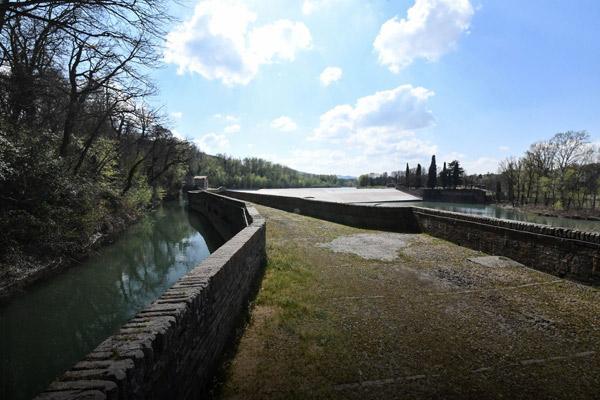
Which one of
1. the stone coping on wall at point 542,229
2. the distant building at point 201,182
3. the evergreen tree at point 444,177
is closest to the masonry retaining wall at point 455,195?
the evergreen tree at point 444,177

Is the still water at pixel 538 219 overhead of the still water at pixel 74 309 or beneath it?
overhead

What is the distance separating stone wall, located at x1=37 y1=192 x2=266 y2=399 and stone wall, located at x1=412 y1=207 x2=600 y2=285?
6240 millimetres

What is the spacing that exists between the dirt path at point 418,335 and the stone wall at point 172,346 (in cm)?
37

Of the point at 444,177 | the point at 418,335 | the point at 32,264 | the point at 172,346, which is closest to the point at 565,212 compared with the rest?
the point at 444,177


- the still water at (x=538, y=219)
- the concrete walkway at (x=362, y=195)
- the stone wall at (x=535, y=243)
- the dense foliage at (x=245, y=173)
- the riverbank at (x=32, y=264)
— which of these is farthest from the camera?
the dense foliage at (x=245, y=173)

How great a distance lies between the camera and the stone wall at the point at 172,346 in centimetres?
149

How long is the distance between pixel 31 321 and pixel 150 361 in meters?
6.25

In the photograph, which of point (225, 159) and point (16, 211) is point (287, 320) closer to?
point (16, 211)

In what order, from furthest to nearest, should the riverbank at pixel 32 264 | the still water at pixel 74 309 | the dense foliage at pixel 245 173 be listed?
1. the dense foliage at pixel 245 173
2. the riverbank at pixel 32 264
3. the still water at pixel 74 309

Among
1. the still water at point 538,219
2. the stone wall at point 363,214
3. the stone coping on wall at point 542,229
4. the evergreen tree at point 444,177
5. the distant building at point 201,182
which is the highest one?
the evergreen tree at point 444,177

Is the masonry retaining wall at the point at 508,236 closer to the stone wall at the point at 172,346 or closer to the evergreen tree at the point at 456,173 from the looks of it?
the stone wall at the point at 172,346

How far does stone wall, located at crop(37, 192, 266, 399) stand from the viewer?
149 cm

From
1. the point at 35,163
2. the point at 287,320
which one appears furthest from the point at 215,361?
the point at 35,163

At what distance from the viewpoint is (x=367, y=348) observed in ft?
10.1
